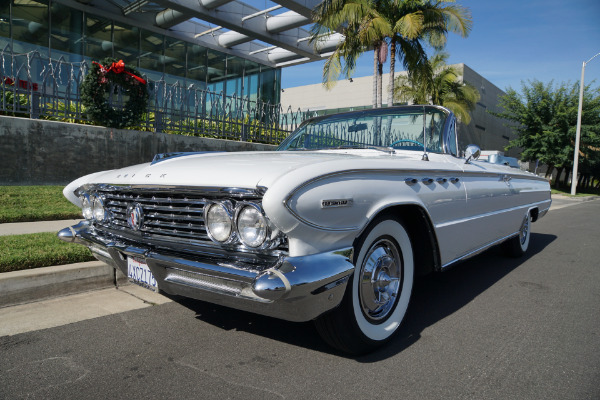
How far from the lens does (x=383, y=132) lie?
3.86 m

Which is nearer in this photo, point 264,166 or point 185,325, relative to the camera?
point 264,166

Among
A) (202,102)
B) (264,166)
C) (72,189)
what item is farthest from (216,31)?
(264,166)

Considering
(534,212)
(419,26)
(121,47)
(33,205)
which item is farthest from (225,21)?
(534,212)

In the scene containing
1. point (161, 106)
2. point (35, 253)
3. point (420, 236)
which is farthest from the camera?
point (161, 106)

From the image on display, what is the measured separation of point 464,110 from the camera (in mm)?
22297

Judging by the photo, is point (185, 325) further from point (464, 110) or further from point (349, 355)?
point (464, 110)

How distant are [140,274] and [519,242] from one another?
4841 mm

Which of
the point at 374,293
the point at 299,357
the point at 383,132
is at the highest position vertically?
the point at 383,132

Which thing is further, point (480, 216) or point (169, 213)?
point (480, 216)

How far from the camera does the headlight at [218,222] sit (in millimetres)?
2217

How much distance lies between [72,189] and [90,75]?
4959 mm

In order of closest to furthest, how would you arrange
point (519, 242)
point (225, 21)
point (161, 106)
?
1. point (519, 242)
2. point (161, 106)
3. point (225, 21)

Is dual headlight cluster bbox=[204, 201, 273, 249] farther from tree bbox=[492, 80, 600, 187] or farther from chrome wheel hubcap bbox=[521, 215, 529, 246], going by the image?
tree bbox=[492, 80, 600, 187]

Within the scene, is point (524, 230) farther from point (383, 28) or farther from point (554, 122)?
point (554, 122)
